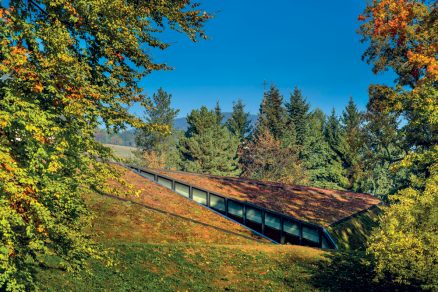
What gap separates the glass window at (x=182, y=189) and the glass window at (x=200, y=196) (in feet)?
1.91

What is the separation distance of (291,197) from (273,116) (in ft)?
140

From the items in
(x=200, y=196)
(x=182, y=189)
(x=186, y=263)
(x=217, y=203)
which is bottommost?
(x=186, y=263)

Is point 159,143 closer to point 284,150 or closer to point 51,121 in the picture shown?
point 284,150

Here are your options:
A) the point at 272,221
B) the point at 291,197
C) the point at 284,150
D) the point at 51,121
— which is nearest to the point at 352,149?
the point at 284,150

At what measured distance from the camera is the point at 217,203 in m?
27.5

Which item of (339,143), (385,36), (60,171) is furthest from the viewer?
(339,143)

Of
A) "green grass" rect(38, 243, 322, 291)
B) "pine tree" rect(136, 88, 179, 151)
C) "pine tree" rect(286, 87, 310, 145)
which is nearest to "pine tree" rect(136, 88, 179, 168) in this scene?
"pine tree" rect(136, 88, 179, 151)

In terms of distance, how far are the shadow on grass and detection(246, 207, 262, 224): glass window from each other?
7409 millimetres

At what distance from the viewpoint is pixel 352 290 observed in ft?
46.3

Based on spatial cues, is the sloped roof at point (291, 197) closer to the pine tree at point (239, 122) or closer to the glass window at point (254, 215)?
the glass window at point (254, 215)

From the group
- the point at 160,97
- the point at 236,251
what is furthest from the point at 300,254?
the point at 160,97

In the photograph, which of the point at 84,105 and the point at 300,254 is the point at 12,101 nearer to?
the point at 84,105

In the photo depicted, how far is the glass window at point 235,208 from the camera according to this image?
26.5 metres

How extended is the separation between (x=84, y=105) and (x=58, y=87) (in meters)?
0.78
